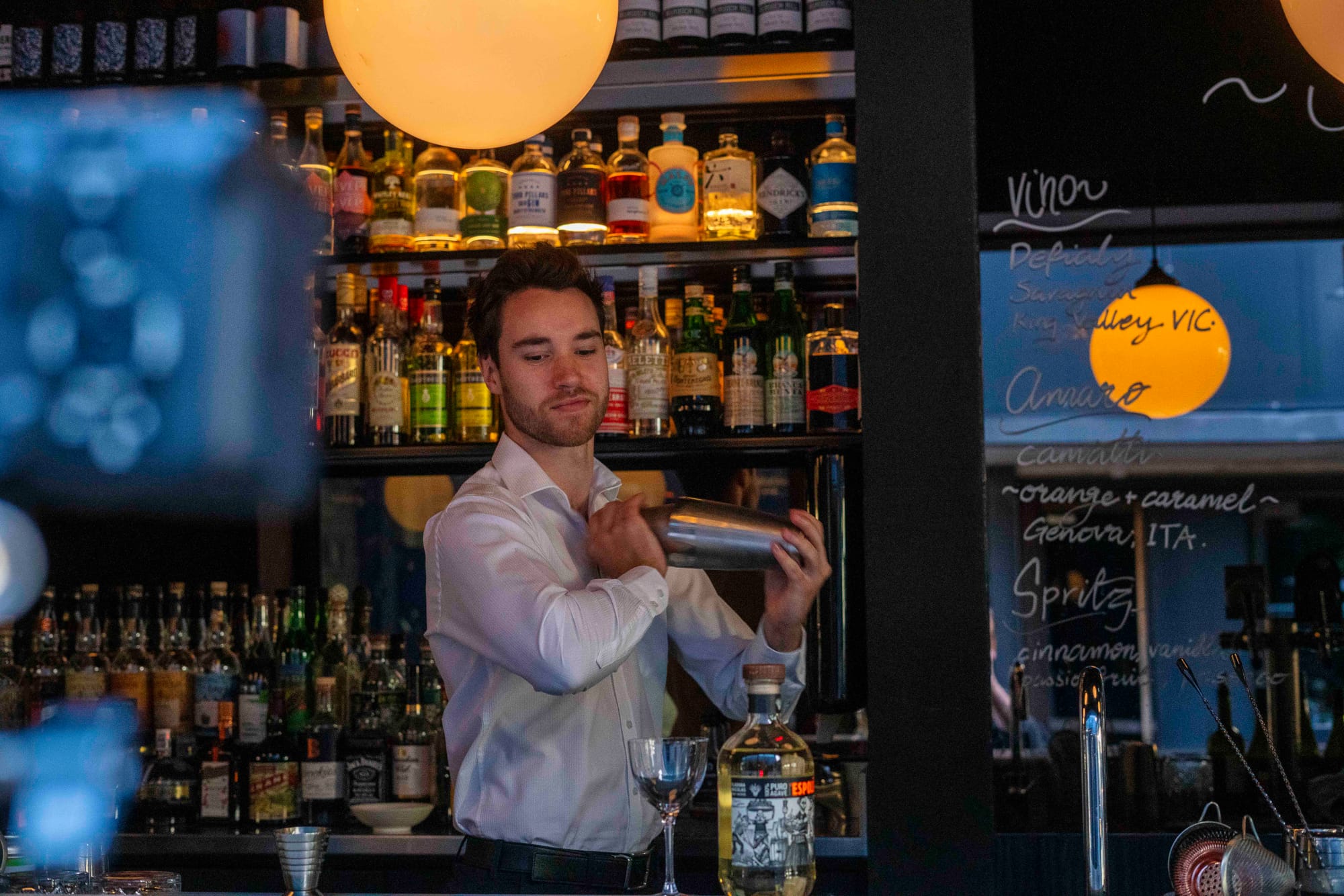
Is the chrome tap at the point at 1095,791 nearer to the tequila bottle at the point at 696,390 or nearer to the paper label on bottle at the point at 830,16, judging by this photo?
the tequila bottle at the point at 696,390

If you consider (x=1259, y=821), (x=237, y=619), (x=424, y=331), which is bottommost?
(x=1259, y=821)

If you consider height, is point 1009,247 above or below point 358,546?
above

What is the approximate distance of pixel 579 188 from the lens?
254 centimetres

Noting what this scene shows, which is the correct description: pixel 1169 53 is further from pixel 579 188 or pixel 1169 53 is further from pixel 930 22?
pixel 579 188

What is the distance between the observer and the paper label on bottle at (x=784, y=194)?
2.51m

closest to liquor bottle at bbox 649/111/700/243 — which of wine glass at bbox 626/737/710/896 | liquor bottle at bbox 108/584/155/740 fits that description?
liquor bottle at bbox 108/584/155/740

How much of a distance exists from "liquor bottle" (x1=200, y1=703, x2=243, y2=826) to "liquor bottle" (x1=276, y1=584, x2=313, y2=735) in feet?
0.38

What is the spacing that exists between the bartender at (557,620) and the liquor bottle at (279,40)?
2.89 feet

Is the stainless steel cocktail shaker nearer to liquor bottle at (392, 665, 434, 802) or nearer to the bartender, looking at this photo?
the bartender

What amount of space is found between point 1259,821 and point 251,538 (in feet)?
6.69

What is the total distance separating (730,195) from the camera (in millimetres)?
2520

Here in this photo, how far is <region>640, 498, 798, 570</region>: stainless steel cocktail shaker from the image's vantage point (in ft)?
5.38

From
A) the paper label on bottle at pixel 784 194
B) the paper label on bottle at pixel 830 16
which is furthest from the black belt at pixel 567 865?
the paper label on bottle at pixel 830 16

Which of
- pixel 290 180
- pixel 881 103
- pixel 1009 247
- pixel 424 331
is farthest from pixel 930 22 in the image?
pixel 290 180
